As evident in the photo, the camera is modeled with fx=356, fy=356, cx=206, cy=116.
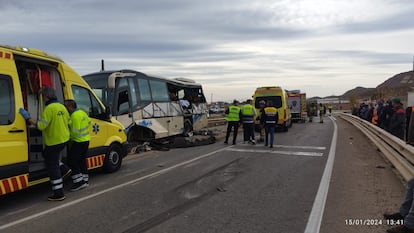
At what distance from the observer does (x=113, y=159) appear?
8.59 m

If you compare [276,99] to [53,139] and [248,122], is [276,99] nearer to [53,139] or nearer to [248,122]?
[248,122]

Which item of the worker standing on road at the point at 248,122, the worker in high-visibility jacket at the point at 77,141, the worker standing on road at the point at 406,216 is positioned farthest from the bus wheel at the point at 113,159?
the worker standing on road at the point at 248,122

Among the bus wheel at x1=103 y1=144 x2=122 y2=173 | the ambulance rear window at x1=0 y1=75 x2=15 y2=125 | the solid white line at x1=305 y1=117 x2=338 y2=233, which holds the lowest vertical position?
the solid white line at x1=305 y1=117 x2=338 y2=233

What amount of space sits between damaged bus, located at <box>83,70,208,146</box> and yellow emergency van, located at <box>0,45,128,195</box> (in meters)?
3.40

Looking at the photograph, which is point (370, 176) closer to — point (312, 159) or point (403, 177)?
point (403, 177)

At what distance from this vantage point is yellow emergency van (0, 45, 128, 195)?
559 cm

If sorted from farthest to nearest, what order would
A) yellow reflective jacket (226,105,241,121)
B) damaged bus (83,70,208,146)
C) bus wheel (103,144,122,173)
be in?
yellow reflective jacket (226,105,241,121)
damaged bus (83,70,208,146)
bus wheel (103,144,122,173)

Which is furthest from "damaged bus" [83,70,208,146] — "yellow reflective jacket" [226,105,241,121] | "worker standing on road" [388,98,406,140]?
"worker standing on road" [388,98,406,140]

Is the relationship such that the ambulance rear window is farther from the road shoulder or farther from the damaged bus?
the damaged bus

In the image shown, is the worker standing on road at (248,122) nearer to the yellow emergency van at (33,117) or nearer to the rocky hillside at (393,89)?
the yellow emergency van at (33,117)

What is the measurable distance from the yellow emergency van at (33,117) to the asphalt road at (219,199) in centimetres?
47

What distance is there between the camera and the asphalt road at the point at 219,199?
15.7 ft

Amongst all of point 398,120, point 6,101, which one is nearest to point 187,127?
point 398,120

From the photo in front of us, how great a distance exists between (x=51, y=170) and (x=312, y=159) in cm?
688
